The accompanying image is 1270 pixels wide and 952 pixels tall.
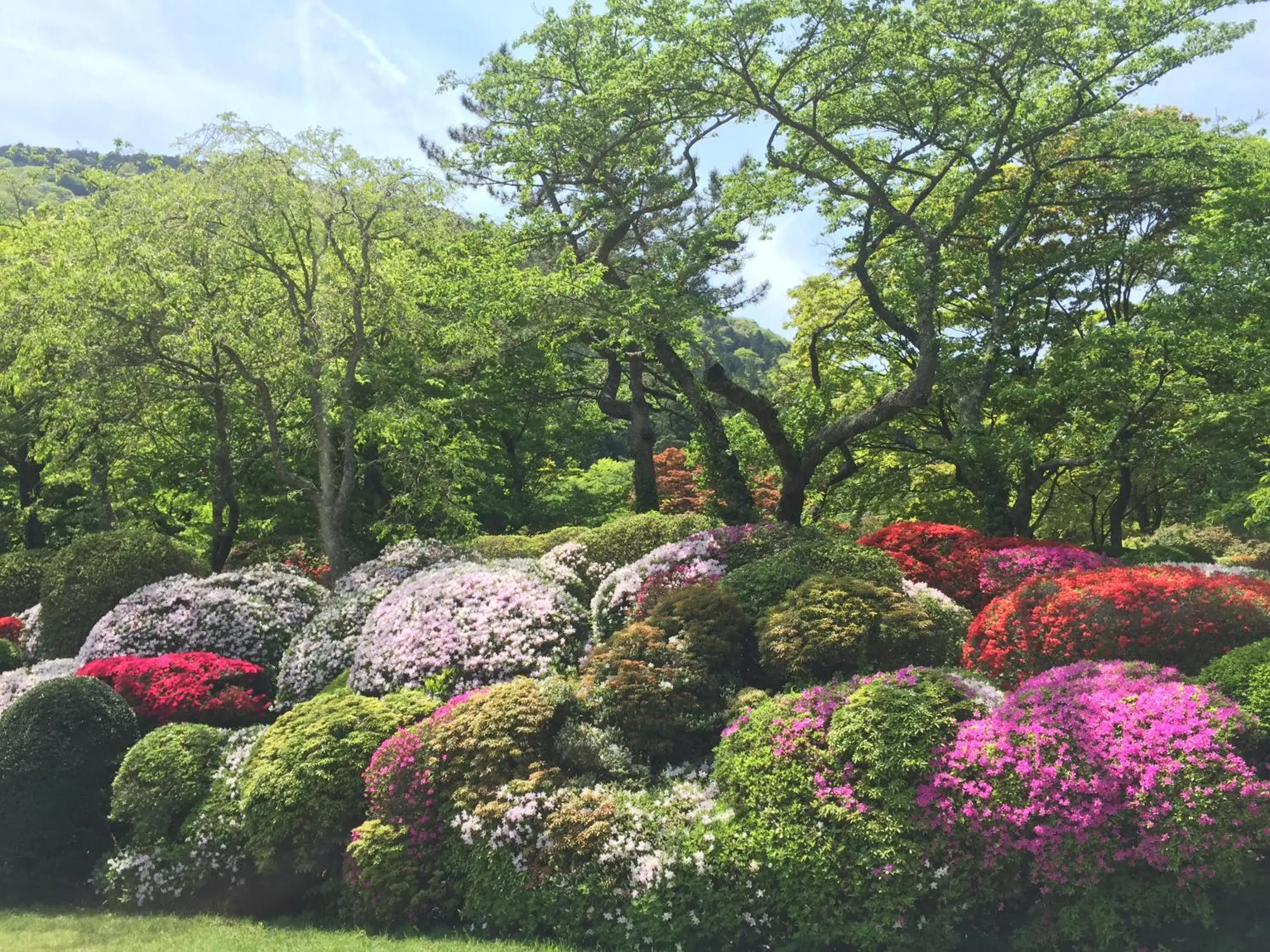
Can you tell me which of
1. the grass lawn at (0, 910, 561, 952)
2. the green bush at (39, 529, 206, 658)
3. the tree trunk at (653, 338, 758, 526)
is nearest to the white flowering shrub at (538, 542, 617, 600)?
the tree trunk at (653, 338, 758, 526)

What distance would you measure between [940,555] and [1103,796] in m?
5.51

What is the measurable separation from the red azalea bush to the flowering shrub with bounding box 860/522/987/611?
7.14 m

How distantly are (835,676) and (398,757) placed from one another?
11.0 ft

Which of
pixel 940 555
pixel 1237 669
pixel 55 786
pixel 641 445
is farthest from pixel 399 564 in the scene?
pixel 1237 669

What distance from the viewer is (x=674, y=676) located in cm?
653

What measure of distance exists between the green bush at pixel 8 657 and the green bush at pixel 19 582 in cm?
282

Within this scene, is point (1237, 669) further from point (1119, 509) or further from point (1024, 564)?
point (1119, 509)

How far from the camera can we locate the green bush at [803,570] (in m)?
7.31

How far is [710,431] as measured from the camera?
515 inches

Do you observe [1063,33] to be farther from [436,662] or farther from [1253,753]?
[436,662]

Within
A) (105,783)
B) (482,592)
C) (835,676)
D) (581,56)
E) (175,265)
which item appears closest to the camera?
(835,676)

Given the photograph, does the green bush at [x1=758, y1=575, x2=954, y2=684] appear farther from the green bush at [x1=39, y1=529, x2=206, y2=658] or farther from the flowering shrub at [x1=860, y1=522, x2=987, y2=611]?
the green bush at [x1=39, y1=529, x2=206, y2=658]

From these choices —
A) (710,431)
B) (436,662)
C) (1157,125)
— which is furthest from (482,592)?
(1157,125)

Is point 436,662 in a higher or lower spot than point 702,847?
higher
